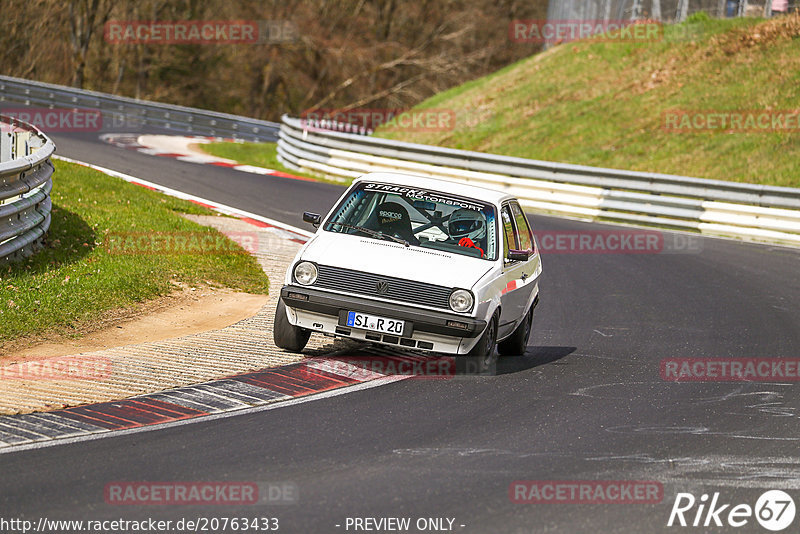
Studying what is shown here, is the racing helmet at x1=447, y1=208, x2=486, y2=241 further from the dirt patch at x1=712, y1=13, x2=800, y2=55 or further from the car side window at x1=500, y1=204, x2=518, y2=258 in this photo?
the dirt patch at x1=712, y1=13, x2=800, y2=55

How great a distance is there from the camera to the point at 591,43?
1359 inches

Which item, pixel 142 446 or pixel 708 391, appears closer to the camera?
pixel 142 446

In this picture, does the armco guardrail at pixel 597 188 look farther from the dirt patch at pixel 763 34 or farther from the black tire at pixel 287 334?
the black tire at pixel 287 334

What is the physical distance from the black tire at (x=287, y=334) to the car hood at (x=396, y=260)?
563mm

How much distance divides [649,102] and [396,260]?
Result: 22.8m

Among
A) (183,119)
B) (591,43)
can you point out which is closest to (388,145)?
(591,43)

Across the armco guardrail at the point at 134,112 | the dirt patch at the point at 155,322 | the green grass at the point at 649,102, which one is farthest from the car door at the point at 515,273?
the armco guardrail at the point at 134,112

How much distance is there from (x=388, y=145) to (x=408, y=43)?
2939cm

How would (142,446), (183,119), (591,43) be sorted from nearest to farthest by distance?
A: (142,446) < (591,43) < (183,119)

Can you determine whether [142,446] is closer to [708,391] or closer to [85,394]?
[85,394]

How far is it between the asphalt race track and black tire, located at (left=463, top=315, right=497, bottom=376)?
0.17 metres

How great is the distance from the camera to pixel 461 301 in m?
8.45

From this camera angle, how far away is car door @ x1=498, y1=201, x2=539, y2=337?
9320 millimetres

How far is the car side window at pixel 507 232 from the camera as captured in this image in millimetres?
9521
